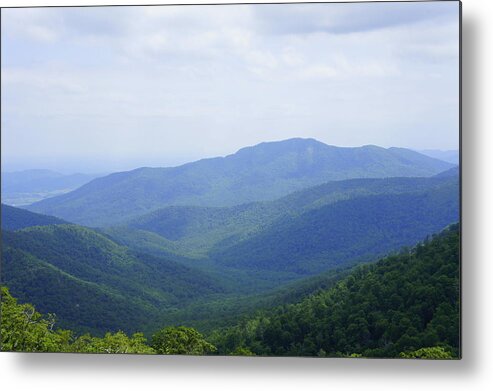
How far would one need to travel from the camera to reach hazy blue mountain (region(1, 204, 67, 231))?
4.32 m

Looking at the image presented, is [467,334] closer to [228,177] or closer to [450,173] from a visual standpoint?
[450,173]

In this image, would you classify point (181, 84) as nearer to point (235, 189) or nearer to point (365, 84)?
point (235, 189)

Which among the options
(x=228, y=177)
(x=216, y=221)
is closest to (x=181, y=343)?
(x=216, y=221)

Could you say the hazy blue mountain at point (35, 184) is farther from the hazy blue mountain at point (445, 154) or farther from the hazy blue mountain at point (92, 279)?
the hazy blue mountain at point (445, 154)

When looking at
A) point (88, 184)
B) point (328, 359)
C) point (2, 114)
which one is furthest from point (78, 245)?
point (328, 359)

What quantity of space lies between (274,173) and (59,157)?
1313 millimetres

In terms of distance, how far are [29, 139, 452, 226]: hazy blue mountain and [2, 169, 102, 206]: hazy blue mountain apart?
5cm

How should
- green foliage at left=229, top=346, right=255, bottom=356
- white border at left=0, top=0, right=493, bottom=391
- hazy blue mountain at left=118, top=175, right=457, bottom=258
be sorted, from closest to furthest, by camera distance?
white border at left=0, top=0, right=493, bottom=391
green foliage at left=229, top=346, right=255, bottom=356
hazy blue mountain at left=118, top=175, right=457, bottom=258

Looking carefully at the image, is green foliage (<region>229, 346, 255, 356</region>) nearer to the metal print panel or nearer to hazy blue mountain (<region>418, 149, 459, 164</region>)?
the metal print panel

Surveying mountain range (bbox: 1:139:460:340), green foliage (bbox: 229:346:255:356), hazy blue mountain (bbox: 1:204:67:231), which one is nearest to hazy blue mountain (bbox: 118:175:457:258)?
mountain range (bbox: 1:139:460:340)

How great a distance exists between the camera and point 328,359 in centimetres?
397

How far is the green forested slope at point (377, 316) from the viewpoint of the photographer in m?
3.92

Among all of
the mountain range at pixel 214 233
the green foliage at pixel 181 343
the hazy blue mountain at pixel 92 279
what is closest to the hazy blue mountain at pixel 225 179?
the mountain range at pixel 214 233

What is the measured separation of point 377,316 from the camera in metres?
4.08
